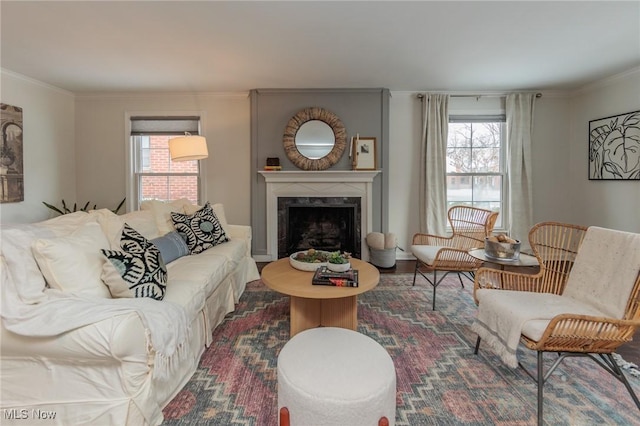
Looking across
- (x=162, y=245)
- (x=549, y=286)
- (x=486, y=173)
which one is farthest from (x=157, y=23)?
(x=486, y=173)

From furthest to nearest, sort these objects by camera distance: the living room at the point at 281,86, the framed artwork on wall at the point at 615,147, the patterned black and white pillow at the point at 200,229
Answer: the framed artwork on wall at the point at 615,147, the patterned black and white pillow at the point at 200,229, the living room at the point at 281,86

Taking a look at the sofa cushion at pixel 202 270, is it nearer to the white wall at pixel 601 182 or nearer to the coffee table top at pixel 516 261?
the coffee table top at pixel 516 261

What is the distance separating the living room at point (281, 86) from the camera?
243 centimetres

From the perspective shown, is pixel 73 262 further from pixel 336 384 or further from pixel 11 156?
pixel 11 156

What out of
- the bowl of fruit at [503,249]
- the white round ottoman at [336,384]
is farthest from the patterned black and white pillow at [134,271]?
the bowl of fruit at [503,249]

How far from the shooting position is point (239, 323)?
2.47m

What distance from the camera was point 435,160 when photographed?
14.2 feet

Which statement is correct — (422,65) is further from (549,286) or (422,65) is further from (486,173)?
(549,286)

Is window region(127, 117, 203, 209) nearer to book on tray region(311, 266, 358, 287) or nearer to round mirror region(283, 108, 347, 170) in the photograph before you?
round mirror region(283, 108, 347, 170)

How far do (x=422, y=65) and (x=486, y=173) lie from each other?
202cm

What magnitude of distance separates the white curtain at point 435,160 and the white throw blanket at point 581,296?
96.0 inches

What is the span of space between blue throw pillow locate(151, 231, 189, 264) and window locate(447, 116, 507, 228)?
365 centimetres

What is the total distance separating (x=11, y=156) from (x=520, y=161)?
649 cm

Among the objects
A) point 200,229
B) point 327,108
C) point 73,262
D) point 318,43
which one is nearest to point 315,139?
point 327,108
